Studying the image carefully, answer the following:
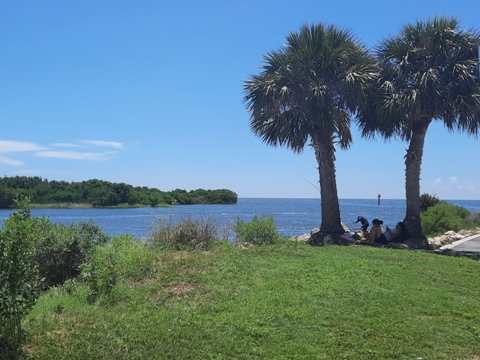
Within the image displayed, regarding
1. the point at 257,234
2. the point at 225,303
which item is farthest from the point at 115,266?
the point at 257,234

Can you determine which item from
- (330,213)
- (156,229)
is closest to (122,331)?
(156,229)

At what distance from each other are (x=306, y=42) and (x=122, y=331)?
1376cm

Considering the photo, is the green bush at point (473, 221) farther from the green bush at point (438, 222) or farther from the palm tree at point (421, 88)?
the palm tree at point (421, 88)

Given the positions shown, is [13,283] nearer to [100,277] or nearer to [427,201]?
[100,277]

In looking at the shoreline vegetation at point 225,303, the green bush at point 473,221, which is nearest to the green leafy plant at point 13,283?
the shoreline vegetation at point 225,303

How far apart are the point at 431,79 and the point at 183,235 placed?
951 centimetres

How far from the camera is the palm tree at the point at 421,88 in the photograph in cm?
1555

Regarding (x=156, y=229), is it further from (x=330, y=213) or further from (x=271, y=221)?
(x=330, y=213)

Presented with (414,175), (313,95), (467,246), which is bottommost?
(467,246)

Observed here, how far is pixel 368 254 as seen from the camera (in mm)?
12453

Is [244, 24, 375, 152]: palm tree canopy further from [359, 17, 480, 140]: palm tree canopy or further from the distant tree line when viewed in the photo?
the distant tree line

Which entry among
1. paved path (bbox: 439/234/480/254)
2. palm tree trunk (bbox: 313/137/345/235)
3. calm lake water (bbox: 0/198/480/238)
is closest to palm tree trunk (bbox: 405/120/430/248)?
paved path (bbox: 439/234/480/254)

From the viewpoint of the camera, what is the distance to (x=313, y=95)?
636 inches

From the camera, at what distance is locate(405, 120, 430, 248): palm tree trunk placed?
16500mm
